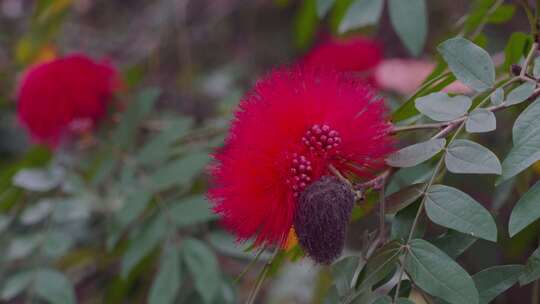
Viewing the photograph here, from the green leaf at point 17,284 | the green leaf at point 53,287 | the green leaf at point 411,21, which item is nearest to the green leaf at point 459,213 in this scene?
the green leaf at point 411,21

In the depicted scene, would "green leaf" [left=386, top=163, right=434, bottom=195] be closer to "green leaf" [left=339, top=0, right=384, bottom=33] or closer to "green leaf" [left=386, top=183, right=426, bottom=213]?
"green leaf" [left=386, top=183, right=426, bottom=213]

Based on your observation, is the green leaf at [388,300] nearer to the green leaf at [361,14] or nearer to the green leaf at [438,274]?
the green leaf at [438,274]

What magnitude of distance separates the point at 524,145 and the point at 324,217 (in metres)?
0.24

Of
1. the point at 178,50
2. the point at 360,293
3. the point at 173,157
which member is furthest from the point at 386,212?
the point at 178,50

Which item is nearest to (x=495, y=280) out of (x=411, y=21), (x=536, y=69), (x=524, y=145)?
(x=524, y=145)

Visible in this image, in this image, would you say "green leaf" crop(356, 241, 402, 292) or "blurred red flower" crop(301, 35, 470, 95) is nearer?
"green leaf" crop(356, 241, 402, 292)

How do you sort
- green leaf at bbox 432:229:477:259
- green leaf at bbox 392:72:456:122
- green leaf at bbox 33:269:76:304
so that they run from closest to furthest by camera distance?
green leaf at bbox 432:229:477:259
green leaf at bbox 392:72:456:122
green leaf at bbox 33:269:76:304

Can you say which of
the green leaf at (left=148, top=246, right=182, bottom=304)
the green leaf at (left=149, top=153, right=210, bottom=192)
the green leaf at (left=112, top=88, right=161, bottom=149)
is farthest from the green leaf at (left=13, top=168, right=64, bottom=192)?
the green leaf at (left=148, top=246, right=182, bottom=304)

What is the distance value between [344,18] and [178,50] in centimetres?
201

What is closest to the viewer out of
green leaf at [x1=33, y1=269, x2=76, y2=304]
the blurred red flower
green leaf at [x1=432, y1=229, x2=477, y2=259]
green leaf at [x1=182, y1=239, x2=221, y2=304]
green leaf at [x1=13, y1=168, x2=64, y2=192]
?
green leaf at [x1=432, y1=229, x2=477, y2=259]

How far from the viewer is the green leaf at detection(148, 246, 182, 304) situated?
4.81ft

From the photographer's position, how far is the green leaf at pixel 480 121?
91cm

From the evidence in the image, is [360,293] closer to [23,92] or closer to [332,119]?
[332,119]

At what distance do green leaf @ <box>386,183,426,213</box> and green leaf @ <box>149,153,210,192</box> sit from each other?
756 millimetres
